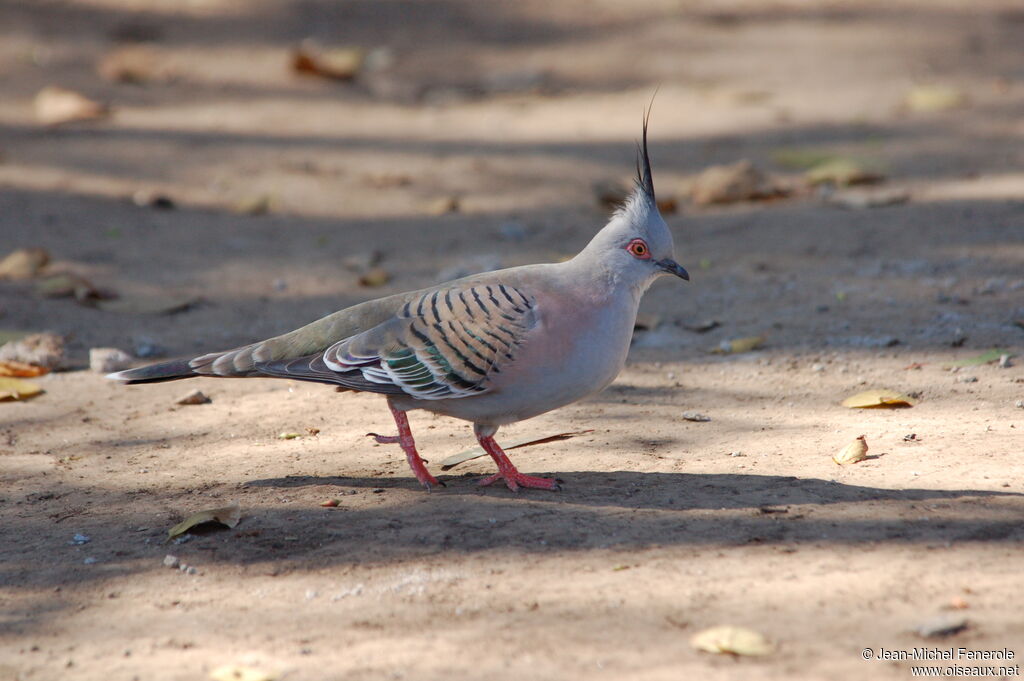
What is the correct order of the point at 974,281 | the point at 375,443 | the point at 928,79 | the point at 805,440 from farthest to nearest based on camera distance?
1. the point at 928,79
2. the point at 974,281
3. the point at 375,443
4. the point at 805,440

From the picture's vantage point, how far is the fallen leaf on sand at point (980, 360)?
4941mm

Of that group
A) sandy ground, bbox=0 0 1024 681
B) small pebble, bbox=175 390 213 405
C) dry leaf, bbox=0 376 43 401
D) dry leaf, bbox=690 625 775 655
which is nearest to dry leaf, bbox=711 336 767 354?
sandy ground, bbox=0 0 1024 681

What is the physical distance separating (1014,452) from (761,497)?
95 cm

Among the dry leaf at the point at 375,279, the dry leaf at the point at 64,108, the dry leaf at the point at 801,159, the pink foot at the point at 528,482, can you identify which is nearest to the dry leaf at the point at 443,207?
the dry leaf at the point at 375,279

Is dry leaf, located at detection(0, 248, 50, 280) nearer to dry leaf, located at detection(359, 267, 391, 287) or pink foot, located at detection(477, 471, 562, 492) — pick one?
dry leaf, located at detection(359, 267, 391, 287)

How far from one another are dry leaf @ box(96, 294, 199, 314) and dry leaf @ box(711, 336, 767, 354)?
3.16 m

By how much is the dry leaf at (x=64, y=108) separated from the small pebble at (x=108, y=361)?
16.1 feet

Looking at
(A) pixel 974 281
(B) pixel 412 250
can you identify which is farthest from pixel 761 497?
(B) pixel 412 250

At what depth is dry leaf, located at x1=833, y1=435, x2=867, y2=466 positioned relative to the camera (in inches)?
157

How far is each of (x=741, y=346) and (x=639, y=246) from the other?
171cm

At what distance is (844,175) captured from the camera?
25.8ft

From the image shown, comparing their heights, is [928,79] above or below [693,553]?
above

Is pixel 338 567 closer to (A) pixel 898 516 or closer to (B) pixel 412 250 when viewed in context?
(A) pixel 898 516

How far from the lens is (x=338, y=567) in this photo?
340 cm
